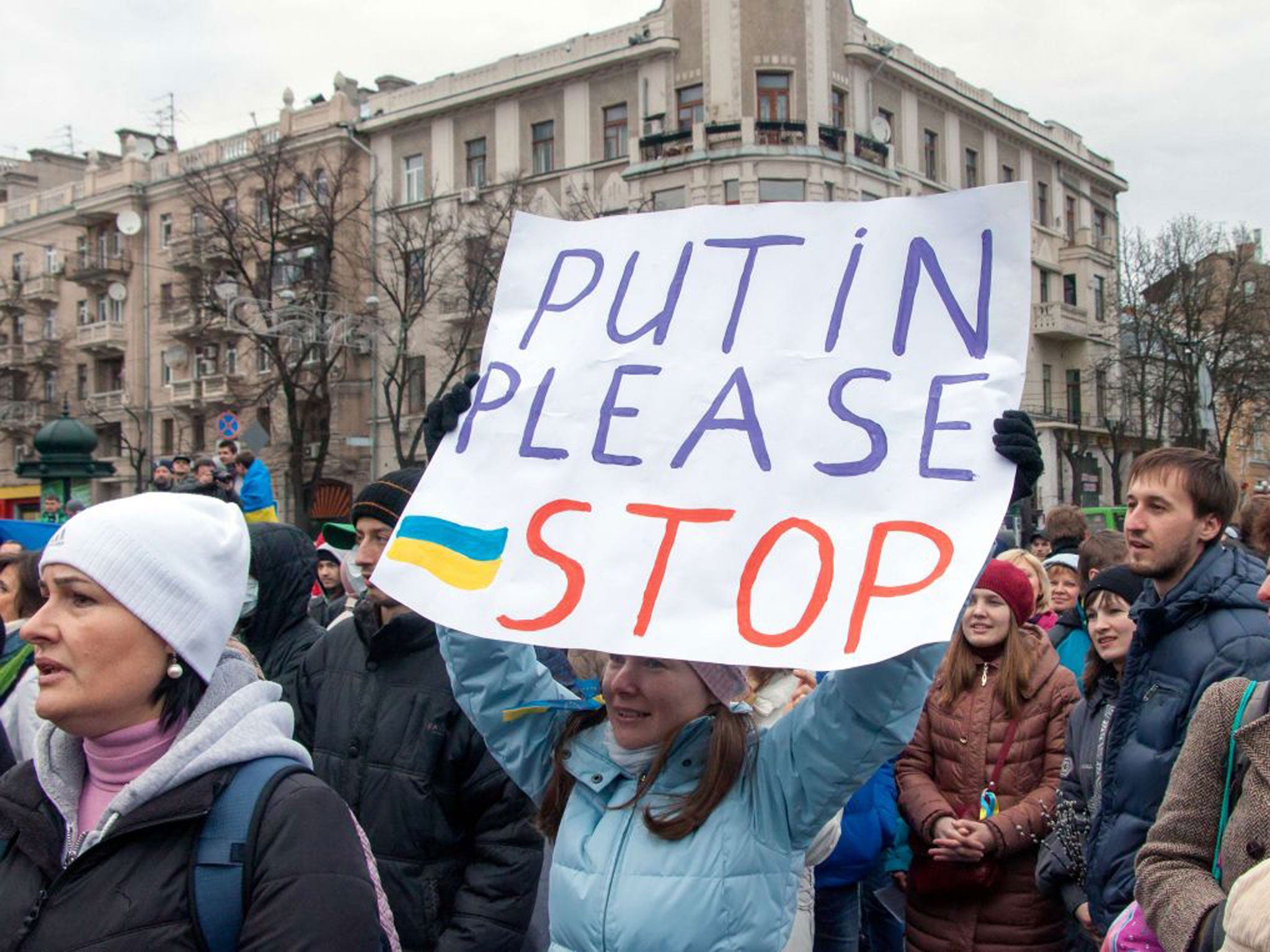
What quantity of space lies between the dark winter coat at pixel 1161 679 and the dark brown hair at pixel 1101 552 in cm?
209

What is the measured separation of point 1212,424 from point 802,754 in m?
16.9

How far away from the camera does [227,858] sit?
1.86 meters

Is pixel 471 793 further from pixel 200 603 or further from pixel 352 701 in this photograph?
pixel 200 603

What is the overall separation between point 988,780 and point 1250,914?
8.44 ft

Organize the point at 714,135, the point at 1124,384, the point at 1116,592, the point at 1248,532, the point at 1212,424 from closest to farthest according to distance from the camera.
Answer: the point at 1116,592 → the point at 1248,532 → the point at 1212,424 → the point at 714,135 → the point at 1124,384

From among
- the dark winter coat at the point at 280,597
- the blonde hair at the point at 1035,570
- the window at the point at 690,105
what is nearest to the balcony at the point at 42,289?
the window at the point at 690,105

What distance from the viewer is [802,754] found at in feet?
7.33

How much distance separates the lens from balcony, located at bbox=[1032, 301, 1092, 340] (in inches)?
1608

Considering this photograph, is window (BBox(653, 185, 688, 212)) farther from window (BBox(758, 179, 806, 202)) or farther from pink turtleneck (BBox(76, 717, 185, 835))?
pink turtleneck (BBox(76, 717, 185, 835))

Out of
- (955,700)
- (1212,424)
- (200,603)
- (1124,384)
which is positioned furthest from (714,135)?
(200,603)

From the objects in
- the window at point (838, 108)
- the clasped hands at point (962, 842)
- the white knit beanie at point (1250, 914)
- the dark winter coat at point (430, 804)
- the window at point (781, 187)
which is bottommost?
the clasped hands at point (962, 842)

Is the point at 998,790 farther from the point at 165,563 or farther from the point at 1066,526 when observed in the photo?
the point at 1066,526

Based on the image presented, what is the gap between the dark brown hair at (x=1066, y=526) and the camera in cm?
846

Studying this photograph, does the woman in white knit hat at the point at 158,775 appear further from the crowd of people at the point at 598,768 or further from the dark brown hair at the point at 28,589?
the dark brown hair at the point at 28,589
